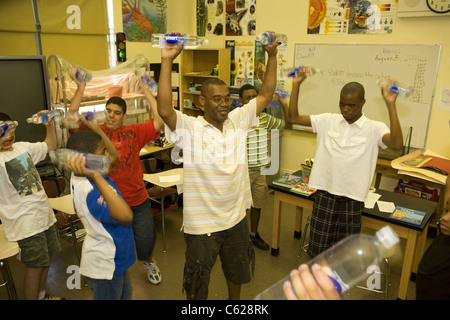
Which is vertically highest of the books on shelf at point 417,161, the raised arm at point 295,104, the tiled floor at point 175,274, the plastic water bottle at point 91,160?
the raised arm at point 295,104

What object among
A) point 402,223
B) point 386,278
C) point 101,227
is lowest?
point 386,278

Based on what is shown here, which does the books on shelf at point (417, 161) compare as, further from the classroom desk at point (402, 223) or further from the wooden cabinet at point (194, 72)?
the wooden cabinet at point (194, 72)

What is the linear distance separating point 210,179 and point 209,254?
1.50 feet

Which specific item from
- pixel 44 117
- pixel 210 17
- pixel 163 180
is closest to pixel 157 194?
pixel 163 180

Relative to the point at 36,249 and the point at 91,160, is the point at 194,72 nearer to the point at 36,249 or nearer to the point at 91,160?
the point at 36,249

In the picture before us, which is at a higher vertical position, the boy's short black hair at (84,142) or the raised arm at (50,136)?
the boy's short black hair at (84,142)

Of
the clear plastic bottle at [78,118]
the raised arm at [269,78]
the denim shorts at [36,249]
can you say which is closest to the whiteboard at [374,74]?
the raised arm at [269,78]

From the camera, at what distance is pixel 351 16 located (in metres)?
4.62

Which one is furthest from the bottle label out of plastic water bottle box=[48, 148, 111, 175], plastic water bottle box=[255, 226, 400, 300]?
plastic water bottle box=[48, 148, 111, 175]

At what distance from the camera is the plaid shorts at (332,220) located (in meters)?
2.41

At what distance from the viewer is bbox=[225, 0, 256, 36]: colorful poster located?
224 inches

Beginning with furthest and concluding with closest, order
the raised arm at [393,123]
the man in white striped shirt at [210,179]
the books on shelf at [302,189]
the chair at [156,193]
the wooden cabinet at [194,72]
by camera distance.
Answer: the wooden cabinet at [194,72]
the chair at [156,193]
the books on shelf at [302,189]
the raised arm at [393,123]
the man in white striped shirt at [210,179]

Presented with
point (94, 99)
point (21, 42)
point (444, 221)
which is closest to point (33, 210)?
point (94, 99)
